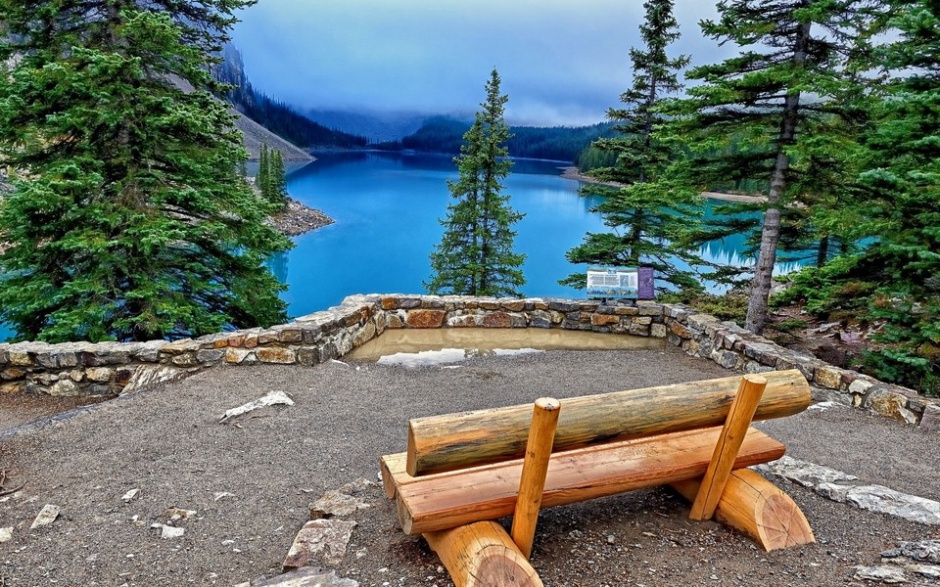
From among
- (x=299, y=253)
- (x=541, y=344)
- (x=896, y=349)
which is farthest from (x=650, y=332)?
(x=299, y=253)

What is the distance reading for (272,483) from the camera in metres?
3.66

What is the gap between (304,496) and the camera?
137 inches

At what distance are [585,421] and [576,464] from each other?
0.48 m

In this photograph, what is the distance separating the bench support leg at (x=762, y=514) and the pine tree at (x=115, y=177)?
24.2 feet

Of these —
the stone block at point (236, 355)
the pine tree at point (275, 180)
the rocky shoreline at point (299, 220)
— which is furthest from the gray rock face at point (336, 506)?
the rocky shoreline at point (299, 220)

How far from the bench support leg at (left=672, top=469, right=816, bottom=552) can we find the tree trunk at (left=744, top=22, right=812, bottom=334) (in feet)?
19.5

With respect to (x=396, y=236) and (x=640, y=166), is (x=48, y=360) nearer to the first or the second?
(x=640, y=166)

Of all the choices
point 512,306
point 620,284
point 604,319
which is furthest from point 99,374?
point 620,284

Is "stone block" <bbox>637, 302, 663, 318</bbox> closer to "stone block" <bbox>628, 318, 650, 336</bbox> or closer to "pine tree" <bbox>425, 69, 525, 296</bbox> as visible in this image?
"stone block" <bbox>628, 318, 650, 336</bbox>

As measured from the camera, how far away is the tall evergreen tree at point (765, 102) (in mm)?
6695

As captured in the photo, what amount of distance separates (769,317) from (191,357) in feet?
33.6

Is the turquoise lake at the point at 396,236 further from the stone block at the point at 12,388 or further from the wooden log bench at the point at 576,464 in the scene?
the stone block at the point at 12,388

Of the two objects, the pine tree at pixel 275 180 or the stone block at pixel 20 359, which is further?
the pine tree at pixel 275 180

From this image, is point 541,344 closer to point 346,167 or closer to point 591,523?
point 591,523
